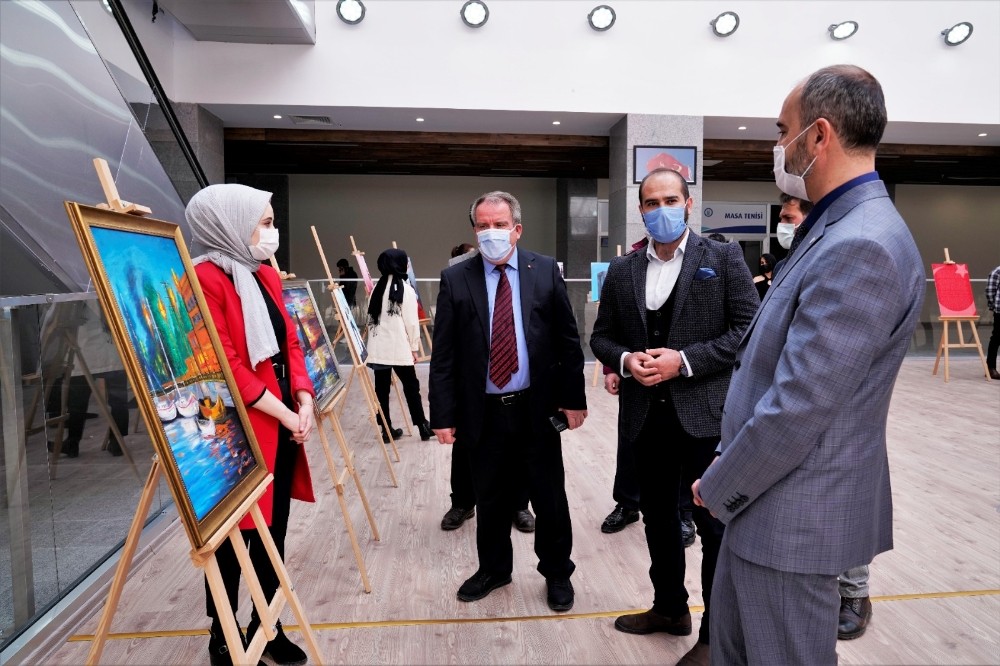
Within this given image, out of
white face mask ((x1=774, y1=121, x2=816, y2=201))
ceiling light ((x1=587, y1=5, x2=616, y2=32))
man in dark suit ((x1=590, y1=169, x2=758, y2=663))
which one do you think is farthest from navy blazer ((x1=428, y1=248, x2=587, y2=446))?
ceiling light ((x1=587, y1=5, x2=616, y2=32))

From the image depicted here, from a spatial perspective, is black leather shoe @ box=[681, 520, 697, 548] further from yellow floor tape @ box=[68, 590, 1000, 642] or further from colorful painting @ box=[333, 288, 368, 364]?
colorful painting @ box=[333, 288, 368, 364]

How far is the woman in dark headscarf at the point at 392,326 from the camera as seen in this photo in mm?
5121

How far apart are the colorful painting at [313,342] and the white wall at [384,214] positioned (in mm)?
11395

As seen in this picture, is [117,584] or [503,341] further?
[503,341]

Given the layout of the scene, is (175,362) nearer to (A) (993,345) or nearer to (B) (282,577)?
(B) (282,577)

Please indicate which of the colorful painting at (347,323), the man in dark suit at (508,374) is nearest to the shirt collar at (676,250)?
the man in dark suit at (508,374)

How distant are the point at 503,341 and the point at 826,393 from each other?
1.52m

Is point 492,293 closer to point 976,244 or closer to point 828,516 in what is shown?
point 828,516

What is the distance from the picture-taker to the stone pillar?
8.67 meters

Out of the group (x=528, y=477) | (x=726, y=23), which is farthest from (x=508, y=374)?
(x=726, y=23)

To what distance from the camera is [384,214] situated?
14.6 m

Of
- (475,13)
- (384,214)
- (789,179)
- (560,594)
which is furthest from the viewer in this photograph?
(384,214)

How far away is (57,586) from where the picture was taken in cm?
253

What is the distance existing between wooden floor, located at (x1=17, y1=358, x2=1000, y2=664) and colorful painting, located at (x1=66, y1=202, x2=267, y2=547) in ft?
3.40
